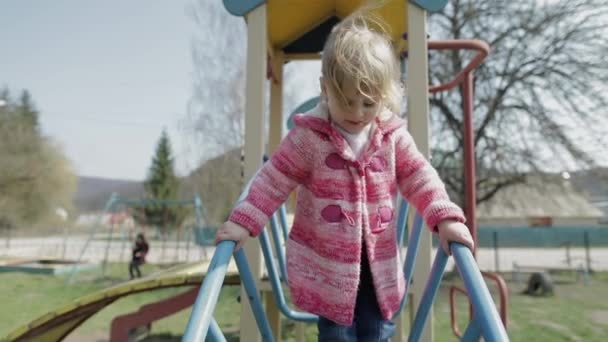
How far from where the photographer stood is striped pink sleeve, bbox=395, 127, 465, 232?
90 cm

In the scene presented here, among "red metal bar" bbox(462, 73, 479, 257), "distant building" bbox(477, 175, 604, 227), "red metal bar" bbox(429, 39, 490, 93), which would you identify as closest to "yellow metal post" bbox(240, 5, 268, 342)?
"red metal bar" bbox(429, 39, 490, 93)

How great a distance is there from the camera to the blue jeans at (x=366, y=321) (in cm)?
95

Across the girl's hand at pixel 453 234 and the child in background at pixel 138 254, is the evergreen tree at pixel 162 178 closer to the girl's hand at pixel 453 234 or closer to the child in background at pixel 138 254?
the child in background at pixel 138 254

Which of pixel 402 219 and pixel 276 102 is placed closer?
pixel 402 219

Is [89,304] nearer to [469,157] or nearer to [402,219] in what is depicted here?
[402,219]

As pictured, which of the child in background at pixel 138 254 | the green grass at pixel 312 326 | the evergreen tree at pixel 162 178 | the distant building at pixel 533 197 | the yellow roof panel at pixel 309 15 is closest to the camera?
the yellow roof panel at pixel 309 15

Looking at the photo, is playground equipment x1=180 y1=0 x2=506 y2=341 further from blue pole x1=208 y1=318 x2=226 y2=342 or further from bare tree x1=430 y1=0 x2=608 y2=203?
bare tree x1=430 y1=0 x2=608 y2=203

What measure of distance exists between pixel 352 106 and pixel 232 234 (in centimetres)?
34

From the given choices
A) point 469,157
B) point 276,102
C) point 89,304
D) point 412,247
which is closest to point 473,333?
point 412,247

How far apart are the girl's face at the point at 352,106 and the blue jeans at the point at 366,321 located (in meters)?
0.29

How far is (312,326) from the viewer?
4.53 metres

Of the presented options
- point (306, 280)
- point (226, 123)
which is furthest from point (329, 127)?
point (226, 123)

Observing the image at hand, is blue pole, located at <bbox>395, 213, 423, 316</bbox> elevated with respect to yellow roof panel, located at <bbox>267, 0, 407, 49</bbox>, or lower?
lower

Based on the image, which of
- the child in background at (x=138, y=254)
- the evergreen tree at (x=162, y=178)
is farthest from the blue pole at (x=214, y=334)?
the evergreen tree at (x=162, y=178)
